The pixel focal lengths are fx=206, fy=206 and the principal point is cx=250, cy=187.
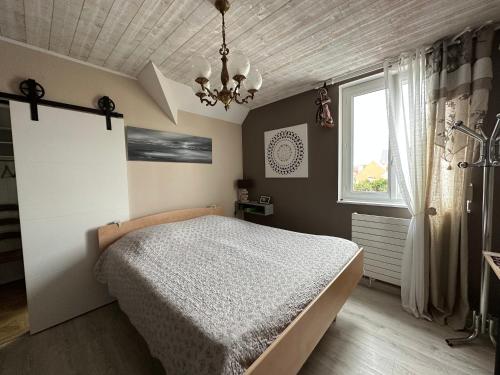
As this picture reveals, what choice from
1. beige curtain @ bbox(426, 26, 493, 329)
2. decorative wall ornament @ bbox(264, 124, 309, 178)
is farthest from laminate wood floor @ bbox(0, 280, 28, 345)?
beige curtain @ bbox(426, 26, 493, 329)

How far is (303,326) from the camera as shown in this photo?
1.10m

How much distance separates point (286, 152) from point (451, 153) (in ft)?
5.64

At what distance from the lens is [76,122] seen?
6.33 feet

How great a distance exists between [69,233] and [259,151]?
2.52 m

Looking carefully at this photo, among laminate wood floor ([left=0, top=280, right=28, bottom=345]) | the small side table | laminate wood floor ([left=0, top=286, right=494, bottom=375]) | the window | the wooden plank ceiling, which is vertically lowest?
laminate wood floor ([left=0, top=286, right=494, bottom=375])

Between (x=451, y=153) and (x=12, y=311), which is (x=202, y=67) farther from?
(x=12, y=311)

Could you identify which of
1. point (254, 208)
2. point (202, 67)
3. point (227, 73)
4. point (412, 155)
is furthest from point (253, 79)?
point (254, 208)

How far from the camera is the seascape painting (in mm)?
2312

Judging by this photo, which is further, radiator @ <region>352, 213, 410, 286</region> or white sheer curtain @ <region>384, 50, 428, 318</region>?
radiator @ <region>352, 213, 410, 286</region>

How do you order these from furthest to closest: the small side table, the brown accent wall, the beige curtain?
the small side table < the brown accent wall < the beige curtain

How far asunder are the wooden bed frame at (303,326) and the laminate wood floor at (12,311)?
900 millimetres

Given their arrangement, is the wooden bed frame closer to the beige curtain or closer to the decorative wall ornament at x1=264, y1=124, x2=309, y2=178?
the beige curtain

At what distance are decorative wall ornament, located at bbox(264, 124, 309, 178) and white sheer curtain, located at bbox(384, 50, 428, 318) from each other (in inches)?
40.0

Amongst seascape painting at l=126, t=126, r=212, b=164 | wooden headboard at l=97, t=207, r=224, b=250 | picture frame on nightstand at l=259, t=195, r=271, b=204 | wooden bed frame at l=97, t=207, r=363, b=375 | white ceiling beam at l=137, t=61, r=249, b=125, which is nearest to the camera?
wooden bed frame at l=97, t=207, r=363, b=375
